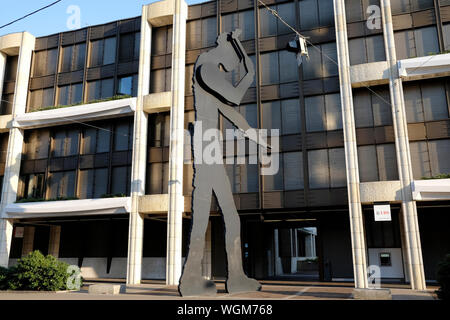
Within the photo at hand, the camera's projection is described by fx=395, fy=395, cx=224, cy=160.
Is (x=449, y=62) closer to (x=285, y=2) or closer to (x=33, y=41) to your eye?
(x=285, y=2)

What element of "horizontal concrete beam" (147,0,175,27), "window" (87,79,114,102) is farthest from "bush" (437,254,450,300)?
"window" (87,79,114,102)

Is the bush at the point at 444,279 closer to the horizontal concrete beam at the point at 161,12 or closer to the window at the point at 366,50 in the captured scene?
the window at the point at 366,50

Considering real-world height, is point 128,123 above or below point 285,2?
below

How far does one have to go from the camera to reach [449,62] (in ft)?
75.5

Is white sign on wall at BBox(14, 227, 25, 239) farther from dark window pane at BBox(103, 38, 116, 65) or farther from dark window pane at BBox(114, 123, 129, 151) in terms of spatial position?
dark window pane at BBox(103, 38, 116, 65)

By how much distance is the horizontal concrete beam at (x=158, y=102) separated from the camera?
28.8 metres

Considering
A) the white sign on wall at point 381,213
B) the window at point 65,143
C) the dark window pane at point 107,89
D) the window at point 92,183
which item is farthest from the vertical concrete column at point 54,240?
the white sign on wall at point 381,213

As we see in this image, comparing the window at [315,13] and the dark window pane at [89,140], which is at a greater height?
the window at [315,13]

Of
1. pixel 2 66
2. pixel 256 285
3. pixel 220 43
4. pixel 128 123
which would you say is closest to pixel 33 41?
pixel 2 66

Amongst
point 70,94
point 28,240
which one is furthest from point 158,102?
point 28,240

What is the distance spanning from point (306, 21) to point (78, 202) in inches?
825

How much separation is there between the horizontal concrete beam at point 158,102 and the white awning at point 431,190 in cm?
1714

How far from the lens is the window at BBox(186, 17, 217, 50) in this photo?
3000 centimetres

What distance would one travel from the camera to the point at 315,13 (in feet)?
90.9
